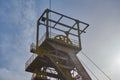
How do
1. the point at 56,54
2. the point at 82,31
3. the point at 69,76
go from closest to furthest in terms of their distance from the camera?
1. the point at 69,76
2. the point at 56,54
3. the point at 82,31

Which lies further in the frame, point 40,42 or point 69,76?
point 40,42

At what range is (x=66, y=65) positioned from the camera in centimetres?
3027

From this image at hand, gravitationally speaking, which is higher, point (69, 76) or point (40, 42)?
point (40, 42)

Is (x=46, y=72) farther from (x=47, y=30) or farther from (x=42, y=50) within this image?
(x=47, y=30)

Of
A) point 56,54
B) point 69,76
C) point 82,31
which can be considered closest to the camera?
point 69,76

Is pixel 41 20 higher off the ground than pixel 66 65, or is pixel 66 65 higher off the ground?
pixel 41 20

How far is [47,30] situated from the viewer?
30734mm

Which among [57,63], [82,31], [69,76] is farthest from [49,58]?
[82,31]

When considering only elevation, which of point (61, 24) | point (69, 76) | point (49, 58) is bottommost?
point (69, 76)

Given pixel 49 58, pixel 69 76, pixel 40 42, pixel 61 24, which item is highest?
pixel 61 24

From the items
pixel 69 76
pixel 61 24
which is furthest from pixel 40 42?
pixel 69 76

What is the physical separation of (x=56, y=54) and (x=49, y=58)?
1.10 meters

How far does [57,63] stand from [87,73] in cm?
342

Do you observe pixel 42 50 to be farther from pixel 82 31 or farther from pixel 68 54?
pixel 82 31
